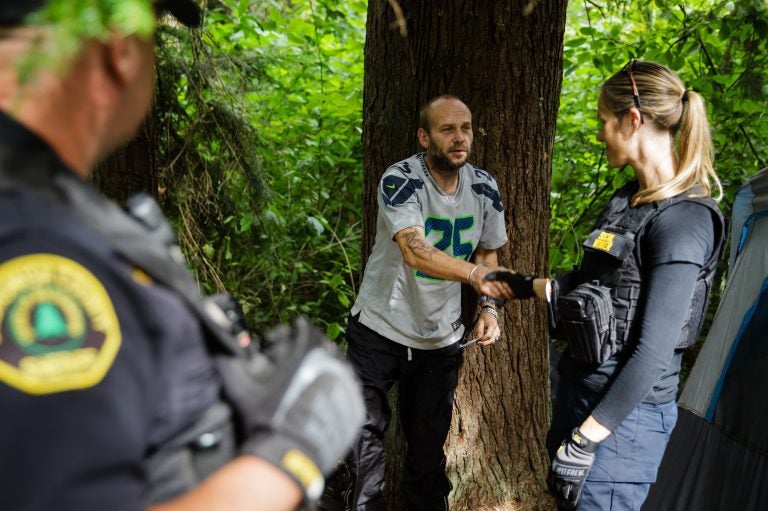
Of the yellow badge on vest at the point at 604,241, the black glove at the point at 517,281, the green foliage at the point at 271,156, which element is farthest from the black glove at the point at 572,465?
the green foliage at the point at 271,156

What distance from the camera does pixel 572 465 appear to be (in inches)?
87.2

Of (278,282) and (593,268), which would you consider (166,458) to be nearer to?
(593,268)

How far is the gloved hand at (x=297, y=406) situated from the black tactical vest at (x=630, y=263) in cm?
131

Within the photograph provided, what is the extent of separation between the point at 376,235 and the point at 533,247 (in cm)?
85

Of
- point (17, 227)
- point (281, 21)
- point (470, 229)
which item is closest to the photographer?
point (17, 227)

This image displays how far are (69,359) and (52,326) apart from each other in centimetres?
5

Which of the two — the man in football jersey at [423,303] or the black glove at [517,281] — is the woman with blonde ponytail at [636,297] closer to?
the black glove at [517,281]

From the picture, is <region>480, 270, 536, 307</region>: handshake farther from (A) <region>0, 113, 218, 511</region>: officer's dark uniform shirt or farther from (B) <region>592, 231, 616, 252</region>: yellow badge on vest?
(A) <region>0, 113, 218, 511</region>: officer's dark uniform shirt

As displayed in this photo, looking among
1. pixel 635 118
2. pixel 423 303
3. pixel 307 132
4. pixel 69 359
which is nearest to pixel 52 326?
pixel 69 359

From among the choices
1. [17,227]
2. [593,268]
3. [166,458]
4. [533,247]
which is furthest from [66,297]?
[533,247]

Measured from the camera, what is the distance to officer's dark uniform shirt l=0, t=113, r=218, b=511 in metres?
0.82

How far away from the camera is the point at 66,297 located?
2.91 ft

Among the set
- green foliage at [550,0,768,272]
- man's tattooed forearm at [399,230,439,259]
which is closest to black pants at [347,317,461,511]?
man's tattooed forearm at [399,230,439,259]

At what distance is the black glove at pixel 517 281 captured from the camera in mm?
2826
